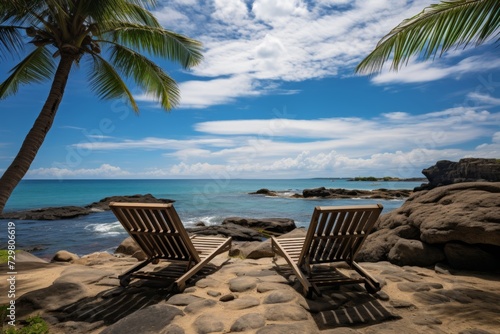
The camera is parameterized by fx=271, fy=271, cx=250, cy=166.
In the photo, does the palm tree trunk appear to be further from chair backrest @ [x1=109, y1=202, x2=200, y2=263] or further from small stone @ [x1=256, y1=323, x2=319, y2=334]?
small stone @ [x1=256, y1=323, x2=319, y2=334]

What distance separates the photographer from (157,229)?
4.02 m

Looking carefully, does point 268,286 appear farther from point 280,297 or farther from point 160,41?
point 160,41

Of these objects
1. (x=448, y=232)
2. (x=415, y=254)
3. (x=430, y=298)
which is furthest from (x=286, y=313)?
(x=448, y=232)

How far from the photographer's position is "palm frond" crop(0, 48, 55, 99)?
24.2 feet

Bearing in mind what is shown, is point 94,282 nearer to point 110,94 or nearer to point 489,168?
point 110,94

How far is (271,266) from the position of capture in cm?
508

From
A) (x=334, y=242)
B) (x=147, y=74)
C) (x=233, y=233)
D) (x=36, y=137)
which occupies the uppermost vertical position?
(x=147, y=74)

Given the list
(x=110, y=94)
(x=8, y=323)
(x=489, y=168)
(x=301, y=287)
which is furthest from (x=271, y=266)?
(x=489, y=168)

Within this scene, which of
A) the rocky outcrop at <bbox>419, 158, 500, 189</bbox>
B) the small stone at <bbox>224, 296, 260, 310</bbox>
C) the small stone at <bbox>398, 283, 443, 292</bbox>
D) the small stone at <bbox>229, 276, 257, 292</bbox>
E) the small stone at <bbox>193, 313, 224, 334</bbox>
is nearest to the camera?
the small stone at <bbox>193, 313, 224, 334</bbox>

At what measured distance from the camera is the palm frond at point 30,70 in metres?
7.38

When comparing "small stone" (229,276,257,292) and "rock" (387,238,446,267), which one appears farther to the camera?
"rock" (387,238,446,267)

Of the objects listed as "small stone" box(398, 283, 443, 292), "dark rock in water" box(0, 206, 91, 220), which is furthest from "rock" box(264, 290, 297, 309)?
"dark rock in water" box(0, 206, 91, 220)

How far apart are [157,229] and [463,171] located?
5723 cm

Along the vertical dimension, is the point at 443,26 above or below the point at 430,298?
above
